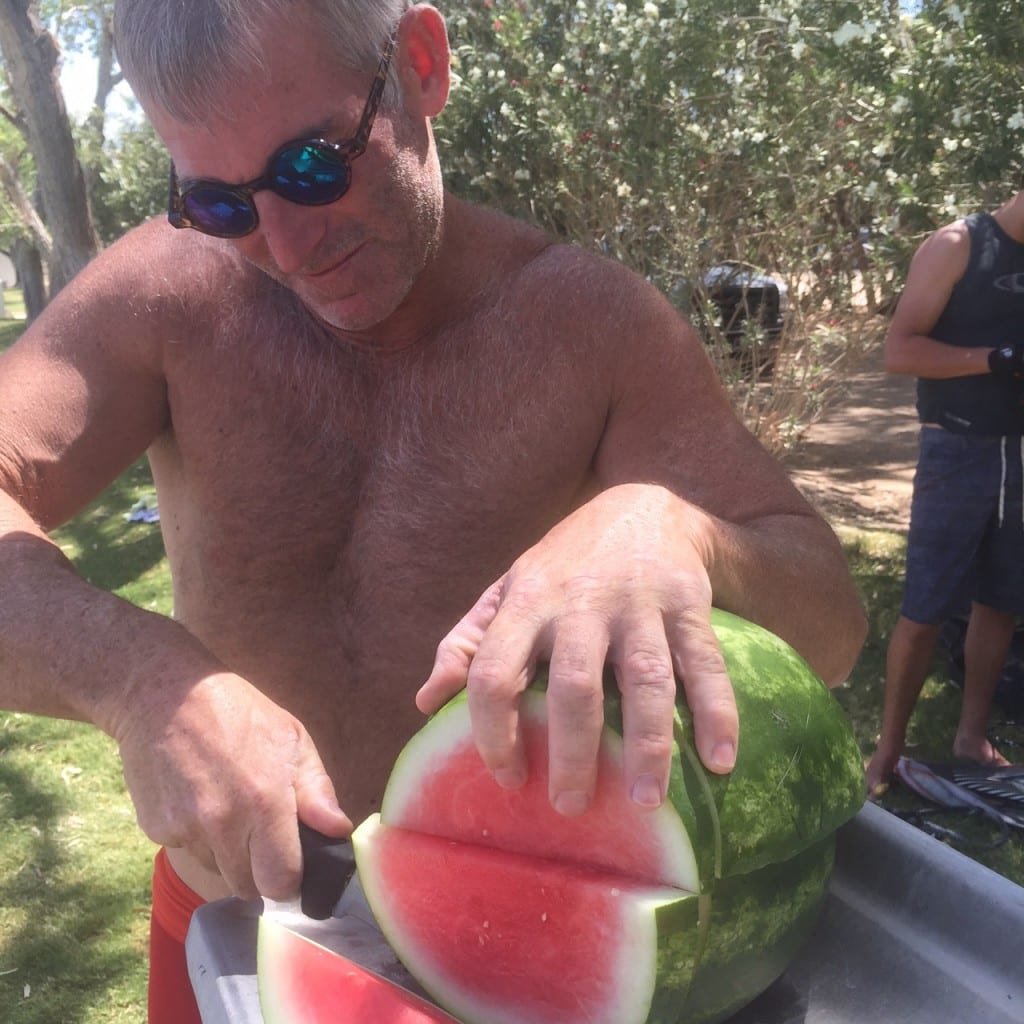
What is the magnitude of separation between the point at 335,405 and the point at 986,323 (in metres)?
2.95

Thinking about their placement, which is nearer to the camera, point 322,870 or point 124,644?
point 322,870

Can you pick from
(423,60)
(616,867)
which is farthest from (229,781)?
(423,60)

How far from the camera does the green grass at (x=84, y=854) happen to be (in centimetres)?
350

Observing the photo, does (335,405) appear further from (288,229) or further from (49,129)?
(49,129)

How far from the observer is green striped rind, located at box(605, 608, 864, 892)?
1005mm

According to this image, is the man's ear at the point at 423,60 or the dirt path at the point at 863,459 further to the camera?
the dirt path at the point at 863,459

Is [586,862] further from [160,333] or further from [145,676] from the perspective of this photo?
[160,333]

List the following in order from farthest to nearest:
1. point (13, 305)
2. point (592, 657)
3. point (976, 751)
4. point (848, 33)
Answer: point (13, 305) → point (848, 33) → point (976, 751) → point (592, 657)

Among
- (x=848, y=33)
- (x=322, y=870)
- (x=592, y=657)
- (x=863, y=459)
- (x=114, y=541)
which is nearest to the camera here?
(x=592, y=657)

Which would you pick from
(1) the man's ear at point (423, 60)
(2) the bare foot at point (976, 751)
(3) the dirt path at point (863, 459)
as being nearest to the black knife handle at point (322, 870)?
(1) the man's ear at point (423, 60)

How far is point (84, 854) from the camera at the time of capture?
423 centimetres

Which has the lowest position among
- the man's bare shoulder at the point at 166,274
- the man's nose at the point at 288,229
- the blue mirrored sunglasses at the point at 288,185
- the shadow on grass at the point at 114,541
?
the shadow on grass at the point at 114,541

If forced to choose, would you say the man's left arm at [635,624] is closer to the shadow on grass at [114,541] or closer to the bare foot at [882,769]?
the bare foot at [882,769]

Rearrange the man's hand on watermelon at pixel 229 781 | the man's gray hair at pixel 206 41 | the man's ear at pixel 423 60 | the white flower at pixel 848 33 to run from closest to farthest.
Answer: the man's hand on watermelon at pixel 229 781 < the man's gray hair at pixel 206 41 < the man's ear at pixel 423 60 < the white flower at pixel 848 33
